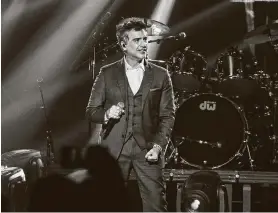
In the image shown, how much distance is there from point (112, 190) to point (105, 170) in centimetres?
14

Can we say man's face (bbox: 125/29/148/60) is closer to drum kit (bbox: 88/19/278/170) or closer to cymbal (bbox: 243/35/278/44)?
drum kit (bbox: 88/19/278/170)

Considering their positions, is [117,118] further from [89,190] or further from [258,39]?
[258,39]

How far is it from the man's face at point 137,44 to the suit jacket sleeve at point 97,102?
242 millimetres

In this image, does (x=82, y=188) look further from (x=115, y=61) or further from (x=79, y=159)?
(x=115, y=61)

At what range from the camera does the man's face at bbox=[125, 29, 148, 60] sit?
301cm

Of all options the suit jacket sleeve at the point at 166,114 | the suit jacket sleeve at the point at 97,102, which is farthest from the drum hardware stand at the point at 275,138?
the suit jacket sleeve at the point at 97,102

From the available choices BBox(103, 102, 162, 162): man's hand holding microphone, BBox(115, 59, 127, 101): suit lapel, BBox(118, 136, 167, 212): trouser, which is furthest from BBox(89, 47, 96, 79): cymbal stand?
BBox(118, 136, 167, 212): trouser

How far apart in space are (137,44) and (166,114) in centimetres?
51

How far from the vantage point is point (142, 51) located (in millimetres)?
3023

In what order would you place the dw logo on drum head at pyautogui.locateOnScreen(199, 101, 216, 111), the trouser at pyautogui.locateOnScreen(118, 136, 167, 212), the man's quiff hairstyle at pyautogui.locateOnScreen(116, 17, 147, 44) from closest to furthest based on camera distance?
the trouser at pyautogui.locateOnScreen(118, 136, 167, 212) < the man's quiff hairstyle at pyautogui.locateOnScreen(116, 17, 147, 44) < the dw logo on drum head at pyautogui.locateOnScreen(199, 101, 216, 111)

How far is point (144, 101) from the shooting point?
295 cm

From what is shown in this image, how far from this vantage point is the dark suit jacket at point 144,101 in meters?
2.93

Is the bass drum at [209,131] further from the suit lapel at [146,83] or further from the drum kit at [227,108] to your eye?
the suit lapel at [146,83]

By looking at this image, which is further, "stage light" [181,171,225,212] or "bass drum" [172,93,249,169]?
"bass drum" [172,93,249,169]
